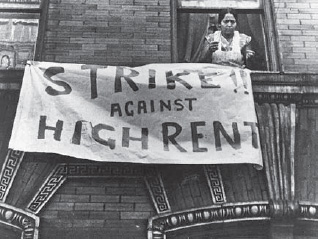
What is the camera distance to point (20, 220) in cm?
789

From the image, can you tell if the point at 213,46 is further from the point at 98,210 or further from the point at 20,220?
the point at 20,220

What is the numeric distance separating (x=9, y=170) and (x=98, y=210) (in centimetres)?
127

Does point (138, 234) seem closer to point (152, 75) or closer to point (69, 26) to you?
point (152, 75)

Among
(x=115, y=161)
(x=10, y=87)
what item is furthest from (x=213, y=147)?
(x=10, y=87)

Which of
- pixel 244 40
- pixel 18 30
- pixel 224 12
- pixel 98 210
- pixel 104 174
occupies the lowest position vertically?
pixel 98 210

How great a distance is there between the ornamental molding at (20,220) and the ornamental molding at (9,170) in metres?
0.18

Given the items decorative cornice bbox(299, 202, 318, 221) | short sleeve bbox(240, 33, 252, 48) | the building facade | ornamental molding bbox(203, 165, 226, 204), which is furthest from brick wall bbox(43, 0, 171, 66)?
decorative cornice bbox(299, 202, 318, 221)

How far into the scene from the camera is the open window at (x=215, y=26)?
9.79 metres

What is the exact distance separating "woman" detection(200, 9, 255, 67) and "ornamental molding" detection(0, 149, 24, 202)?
318cm

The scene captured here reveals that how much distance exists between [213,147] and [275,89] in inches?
55.6

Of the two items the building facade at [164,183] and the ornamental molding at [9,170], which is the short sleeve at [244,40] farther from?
the ornamental molding at [9,170]

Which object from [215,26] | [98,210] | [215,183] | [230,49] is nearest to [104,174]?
[98,210]

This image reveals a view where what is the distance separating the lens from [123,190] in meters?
8.23

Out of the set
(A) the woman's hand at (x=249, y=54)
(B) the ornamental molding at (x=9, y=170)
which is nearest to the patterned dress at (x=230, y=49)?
(A) the woman's hand at (x=249, y=54)
